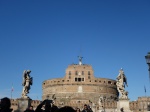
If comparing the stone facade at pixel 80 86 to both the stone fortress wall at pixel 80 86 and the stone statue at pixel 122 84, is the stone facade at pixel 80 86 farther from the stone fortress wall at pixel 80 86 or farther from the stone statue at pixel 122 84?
the stone statue at pixel 122 84

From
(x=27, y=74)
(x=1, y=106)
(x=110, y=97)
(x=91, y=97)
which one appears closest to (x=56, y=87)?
(x=91, y=97)

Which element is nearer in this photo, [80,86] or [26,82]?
[26,82]

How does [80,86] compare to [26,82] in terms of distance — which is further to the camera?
[80,86]

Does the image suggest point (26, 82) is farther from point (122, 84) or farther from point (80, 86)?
point (80, 86)

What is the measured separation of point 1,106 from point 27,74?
52.8ft

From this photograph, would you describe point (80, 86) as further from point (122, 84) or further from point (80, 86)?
point (122, 84)

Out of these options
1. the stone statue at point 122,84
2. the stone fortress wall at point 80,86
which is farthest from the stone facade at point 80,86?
the stone statue at point 122,84

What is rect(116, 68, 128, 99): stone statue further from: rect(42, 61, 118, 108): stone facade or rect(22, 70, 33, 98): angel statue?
rect(42, 61, 118, 108): stone facade

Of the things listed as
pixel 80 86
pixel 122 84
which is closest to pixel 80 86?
pixel 80 86

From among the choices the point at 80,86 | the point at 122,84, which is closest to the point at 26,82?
the point at 122,84

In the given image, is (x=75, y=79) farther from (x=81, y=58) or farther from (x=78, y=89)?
(x=81, y=58)

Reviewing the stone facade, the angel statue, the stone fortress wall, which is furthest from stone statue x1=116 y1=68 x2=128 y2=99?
the stone facade

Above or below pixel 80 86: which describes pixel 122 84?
below

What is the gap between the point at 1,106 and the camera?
6.57 metres
